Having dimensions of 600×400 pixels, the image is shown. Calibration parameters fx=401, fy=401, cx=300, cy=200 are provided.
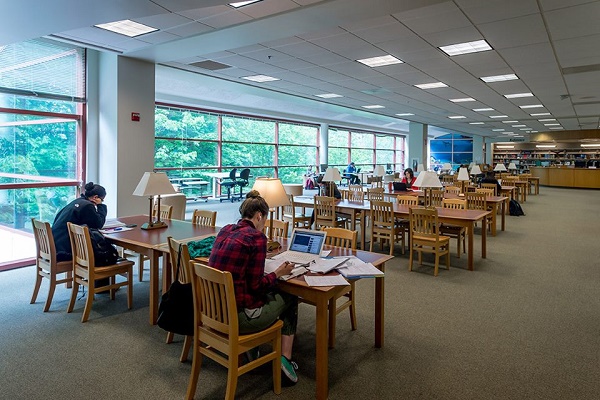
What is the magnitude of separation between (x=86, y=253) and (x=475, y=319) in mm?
3400

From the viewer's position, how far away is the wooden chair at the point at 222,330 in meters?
2.10

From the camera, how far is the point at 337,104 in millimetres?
10914

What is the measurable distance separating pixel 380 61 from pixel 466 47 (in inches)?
50.7

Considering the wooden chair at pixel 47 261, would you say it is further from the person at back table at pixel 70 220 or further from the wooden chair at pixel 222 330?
the wooden chair at pixel 222 330

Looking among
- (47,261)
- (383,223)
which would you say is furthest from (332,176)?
(47,261)

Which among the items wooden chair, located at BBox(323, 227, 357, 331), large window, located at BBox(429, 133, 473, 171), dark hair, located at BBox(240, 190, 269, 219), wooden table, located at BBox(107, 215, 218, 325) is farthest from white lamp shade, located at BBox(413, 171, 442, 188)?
large window, located at BBox(429, 133, 473, 171)

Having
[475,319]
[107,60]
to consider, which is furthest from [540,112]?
[107,60]

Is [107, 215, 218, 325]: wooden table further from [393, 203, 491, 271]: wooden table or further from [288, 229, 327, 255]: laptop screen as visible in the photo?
[393, 203, 491, 271]: wooden table

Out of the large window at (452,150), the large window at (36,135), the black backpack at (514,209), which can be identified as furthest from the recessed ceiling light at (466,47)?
the large window at (452,150)

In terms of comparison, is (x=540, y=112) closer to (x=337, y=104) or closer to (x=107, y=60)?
(x=337, y=104)

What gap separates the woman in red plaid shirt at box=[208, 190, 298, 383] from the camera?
7.13ft

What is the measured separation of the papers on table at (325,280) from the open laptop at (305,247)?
1.13 feet

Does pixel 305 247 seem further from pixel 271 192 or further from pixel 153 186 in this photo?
pixel 153 186

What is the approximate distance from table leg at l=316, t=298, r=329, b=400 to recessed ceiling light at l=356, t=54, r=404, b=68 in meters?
4.53
